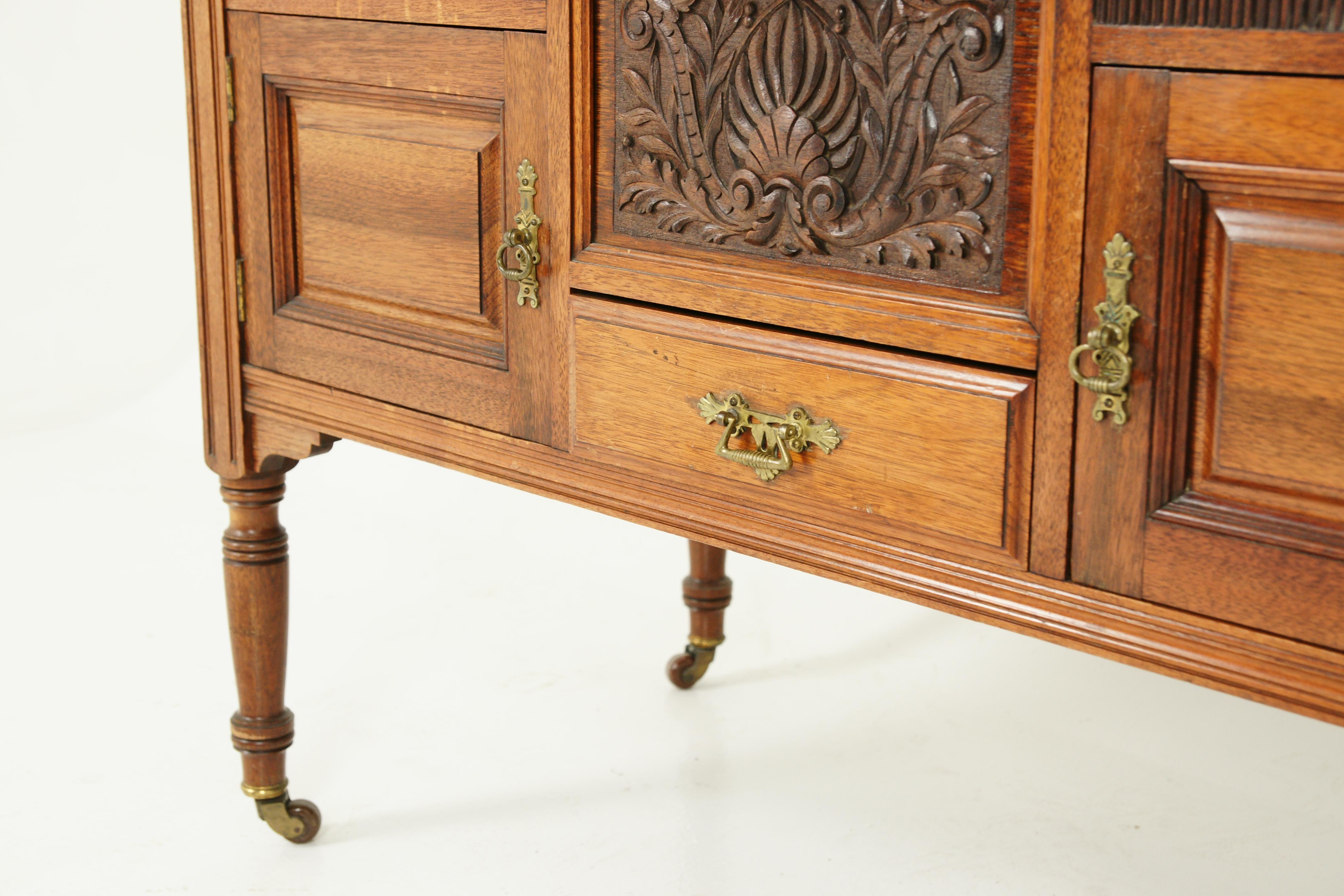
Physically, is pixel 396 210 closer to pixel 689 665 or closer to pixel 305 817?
pixel 305 817

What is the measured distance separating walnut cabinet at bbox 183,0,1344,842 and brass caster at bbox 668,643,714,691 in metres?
0.74

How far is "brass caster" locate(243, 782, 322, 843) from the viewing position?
1600mm

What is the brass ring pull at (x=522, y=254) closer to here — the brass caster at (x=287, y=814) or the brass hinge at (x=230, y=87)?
the brass hinge at (x=230, y=87)

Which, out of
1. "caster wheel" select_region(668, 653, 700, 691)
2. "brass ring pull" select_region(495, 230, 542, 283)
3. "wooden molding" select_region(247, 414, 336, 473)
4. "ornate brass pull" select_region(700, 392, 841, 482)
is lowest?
"caster wheel" select_region(668, 653, 700, 691)

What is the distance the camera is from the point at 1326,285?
0.79 meters

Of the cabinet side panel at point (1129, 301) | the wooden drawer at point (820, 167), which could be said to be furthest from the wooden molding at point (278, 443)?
the cabinet side panel at point (1129, 301)

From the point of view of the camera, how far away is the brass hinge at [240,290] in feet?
4.58

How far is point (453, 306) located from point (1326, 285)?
2.21ft

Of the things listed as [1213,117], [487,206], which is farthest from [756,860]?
[1213,117]

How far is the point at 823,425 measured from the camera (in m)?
1.01

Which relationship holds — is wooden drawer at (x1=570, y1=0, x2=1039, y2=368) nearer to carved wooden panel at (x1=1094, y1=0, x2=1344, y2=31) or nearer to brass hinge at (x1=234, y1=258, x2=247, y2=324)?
carved wooden panel at (x1=1094, y1=0, x2=1344, y2=31)

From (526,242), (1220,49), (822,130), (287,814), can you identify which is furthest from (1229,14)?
(287,814)

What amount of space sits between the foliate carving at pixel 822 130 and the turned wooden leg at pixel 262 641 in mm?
618

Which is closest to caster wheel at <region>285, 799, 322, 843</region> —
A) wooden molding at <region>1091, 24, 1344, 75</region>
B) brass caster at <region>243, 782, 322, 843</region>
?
brass caster at <region>243, 782, 322, 843</region>
